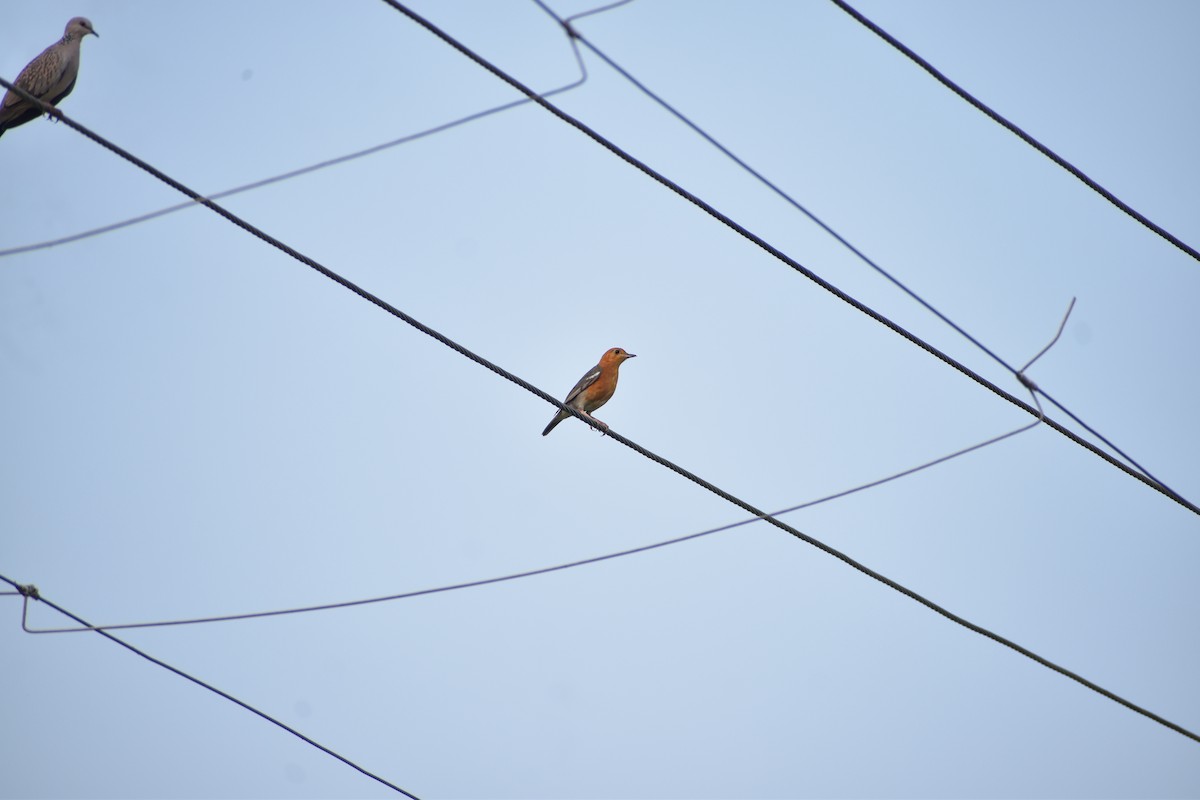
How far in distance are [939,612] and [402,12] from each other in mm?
3195

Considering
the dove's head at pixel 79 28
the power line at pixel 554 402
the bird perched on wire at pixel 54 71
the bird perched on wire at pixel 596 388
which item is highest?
the dove's head at pixel 79 28

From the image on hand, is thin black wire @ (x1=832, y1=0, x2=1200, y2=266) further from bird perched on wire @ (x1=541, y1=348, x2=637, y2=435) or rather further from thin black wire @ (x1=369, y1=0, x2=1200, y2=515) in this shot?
bird perched on wire @ (x1=541, y1=348, x2=637, y2=435)

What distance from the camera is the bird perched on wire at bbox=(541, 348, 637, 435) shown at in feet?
40.3

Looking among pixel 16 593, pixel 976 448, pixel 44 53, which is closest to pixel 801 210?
pixel 976 448

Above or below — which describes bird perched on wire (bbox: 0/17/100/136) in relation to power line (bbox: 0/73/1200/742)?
above

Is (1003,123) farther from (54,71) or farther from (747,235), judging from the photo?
(54,71)

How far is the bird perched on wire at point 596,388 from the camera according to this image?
12289 millimetres

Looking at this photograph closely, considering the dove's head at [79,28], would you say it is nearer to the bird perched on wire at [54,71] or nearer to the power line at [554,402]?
the bird perched on wire at [54,71]

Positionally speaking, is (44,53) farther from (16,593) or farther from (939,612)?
(939,612)

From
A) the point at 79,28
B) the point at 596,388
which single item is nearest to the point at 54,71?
the point at 79,28

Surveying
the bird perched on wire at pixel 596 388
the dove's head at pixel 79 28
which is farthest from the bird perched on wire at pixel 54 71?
the bird perched on wire at pixel 596 388

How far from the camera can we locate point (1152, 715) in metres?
5.73

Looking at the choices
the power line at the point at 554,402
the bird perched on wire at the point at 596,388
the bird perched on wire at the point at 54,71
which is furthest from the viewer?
the bird perched on wire at the point at 596,388

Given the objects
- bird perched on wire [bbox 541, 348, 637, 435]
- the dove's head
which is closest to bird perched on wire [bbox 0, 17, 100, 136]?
the dove's head
